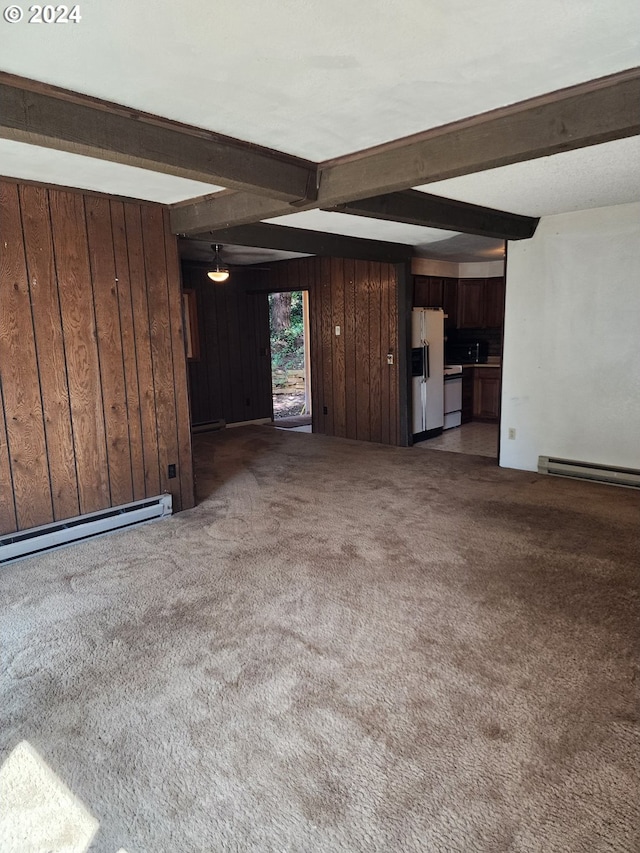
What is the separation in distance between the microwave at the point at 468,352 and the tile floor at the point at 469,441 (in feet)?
3.66

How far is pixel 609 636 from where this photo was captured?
8.61 feet

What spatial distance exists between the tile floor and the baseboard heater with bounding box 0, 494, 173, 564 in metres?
3.52

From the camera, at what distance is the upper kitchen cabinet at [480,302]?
834 cm

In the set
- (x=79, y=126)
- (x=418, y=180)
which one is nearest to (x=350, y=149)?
(x=418, y=180)

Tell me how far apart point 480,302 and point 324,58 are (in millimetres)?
7060

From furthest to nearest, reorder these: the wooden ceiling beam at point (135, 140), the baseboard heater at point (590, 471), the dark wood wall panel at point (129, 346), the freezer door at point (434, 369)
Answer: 1. the freezer door at point (434, 369)
2. the baseboard heater at point (590, 471)
3. the dark wood wall panel at point (129, 346)
4. the wooden ceiling beam at point (135, 140)

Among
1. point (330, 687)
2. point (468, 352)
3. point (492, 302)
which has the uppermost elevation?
point (492, 302)

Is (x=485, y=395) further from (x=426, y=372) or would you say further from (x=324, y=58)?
(x=324, y=58)

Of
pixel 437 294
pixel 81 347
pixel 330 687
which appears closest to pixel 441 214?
pixel 81 347

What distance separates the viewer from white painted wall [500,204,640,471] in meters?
4.75

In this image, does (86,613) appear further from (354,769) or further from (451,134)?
(451,134)

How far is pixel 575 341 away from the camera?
5074mm

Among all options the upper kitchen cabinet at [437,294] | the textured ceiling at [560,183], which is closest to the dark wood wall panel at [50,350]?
the textured ceiling at [560,183]

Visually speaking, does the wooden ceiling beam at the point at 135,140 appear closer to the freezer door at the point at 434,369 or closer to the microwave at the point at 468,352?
the freezer door at the point at 434,369
